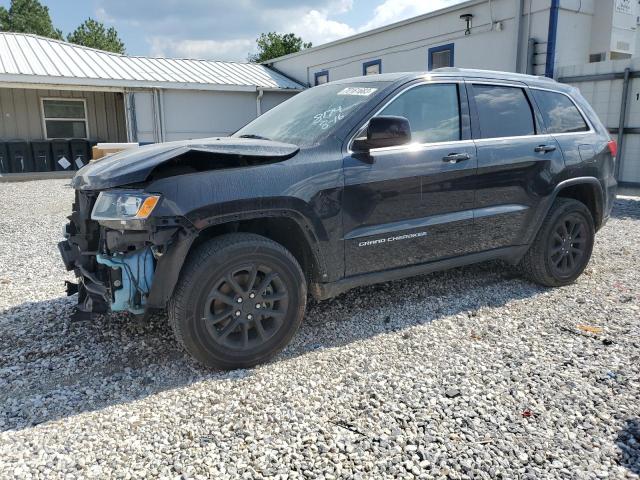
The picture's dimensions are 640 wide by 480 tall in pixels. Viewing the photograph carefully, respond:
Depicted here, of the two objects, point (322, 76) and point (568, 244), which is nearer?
point (568, 244)

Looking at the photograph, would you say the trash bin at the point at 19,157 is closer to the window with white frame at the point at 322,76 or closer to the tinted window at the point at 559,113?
the window with white frame at the point at 322,76

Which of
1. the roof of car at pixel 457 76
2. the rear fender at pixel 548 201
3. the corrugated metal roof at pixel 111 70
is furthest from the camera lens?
the corrugated metal roof at pixel 111 70

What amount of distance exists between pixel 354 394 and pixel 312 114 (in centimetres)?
214

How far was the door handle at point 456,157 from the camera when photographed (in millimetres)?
4000

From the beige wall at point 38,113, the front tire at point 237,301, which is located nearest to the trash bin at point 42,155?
the beige wall at point 38,113

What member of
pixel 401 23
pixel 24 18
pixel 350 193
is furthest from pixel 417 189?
pixel 24 18

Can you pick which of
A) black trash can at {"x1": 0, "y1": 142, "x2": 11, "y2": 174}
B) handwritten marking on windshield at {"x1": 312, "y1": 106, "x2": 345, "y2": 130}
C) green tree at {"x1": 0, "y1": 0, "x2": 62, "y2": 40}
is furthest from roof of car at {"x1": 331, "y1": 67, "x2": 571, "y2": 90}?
green tree at {"x1": 0, "y1": 0, "x2": 62, "y2": 40}

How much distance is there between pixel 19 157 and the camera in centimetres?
1641

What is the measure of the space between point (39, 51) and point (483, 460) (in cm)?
1959

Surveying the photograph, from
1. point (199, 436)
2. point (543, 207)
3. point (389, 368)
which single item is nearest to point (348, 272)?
point (389, 368)

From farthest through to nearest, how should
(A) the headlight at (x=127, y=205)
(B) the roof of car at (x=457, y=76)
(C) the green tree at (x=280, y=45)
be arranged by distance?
(C) the green tree at (x=280, y=45), (B) the roof of car at (x=457, y=76), (A) the headlight at (x=127, y=205)

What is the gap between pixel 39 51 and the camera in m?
17.5

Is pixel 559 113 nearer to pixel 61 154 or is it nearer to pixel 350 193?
pixel 350 193

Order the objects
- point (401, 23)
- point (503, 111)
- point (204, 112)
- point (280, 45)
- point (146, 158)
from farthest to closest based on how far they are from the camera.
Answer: point (280, 45), point (204, 112), point (401, 23), point (503, 111), point (146, 158)
